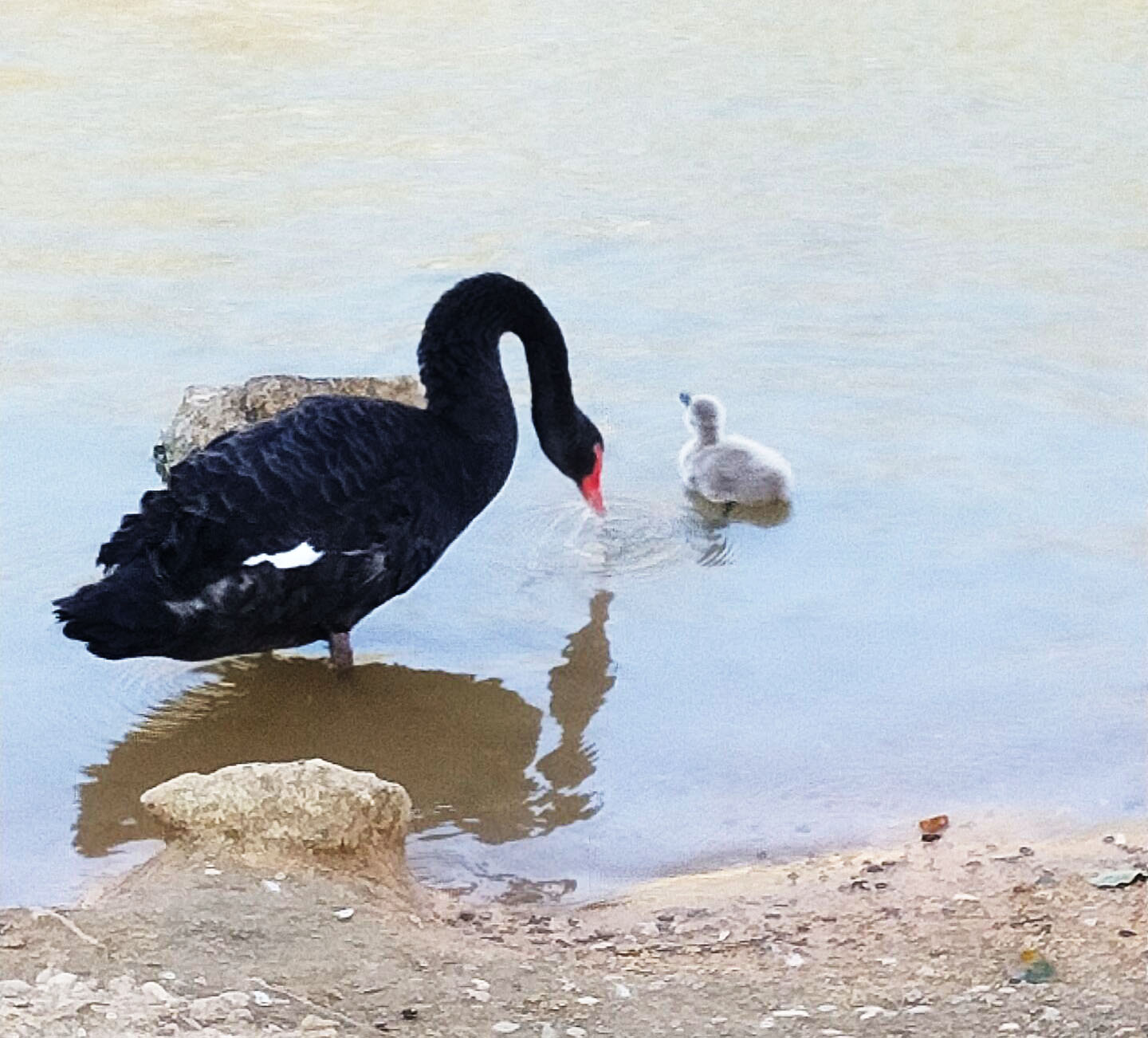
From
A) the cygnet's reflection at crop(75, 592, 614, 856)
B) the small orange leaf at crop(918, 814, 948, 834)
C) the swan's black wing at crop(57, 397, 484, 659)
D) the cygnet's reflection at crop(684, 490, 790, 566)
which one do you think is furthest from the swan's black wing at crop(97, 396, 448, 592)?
the small orange leaf at crop(918, 814, 948, 834)

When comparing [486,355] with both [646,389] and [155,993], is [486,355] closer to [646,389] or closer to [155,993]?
[646,389]

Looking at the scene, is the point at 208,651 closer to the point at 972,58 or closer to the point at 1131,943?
the point at 1131,943

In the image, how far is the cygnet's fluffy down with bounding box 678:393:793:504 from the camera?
19.4ft

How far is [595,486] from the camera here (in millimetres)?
5594

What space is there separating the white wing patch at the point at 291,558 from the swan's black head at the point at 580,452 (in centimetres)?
108

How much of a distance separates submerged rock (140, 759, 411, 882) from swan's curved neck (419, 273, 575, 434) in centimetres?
145

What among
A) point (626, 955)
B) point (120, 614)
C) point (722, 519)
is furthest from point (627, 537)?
point (626, 955)

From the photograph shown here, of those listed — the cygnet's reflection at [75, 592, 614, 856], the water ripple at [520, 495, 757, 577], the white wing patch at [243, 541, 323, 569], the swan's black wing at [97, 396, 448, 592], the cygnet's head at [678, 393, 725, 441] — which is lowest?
the cygnet's reflection at [75, 592, 614, 856]

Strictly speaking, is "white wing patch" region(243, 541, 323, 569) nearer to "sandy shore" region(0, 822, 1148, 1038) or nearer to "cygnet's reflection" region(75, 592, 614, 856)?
"cygnet's reflection" region(75, 592, 614, 856)

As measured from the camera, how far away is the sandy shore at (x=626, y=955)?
301 centimetres

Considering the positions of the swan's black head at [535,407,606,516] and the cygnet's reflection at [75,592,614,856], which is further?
the swan's black head at [535,407,606,516]

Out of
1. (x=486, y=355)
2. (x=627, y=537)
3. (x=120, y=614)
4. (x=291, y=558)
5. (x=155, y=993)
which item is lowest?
(x=155, y=993)

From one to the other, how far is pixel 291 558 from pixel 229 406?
4.91 feet

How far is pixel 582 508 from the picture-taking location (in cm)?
598
